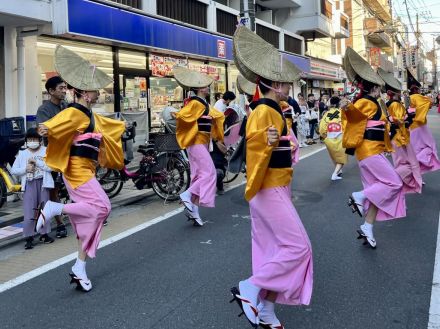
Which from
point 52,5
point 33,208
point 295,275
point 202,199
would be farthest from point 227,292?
point 52,5

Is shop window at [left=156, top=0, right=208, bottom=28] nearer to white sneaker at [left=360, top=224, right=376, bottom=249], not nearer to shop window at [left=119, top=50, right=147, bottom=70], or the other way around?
shop window at [left=119, top=50, right=147, bottom=70]

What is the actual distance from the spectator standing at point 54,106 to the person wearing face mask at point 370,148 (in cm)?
335

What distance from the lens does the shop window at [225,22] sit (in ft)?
60.2

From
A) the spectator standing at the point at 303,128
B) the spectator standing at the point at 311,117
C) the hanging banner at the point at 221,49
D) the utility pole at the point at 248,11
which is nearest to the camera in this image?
the utility pole at the point at 248,11

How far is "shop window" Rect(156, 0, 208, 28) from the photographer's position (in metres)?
15.3

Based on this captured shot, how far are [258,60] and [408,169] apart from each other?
4854 millimetres

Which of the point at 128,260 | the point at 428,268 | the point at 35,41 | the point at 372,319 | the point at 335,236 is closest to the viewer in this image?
the point at 372,319

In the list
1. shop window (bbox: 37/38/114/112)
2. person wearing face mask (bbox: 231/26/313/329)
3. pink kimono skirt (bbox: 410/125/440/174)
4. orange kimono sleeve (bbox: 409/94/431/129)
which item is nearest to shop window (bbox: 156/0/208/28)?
shop window (bbox: 37/38/114/112)

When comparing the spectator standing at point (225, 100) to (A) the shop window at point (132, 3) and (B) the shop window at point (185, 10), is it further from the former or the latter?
(B) the shop window at point (185, 10)

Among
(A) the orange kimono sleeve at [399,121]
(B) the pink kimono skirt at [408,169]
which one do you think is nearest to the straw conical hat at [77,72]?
(A) the orange kimono sleeve at [399,121]

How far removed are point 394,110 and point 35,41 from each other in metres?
7.73

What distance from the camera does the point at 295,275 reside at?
3.27m

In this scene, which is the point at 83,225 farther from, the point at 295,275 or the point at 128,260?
the point at 295,275

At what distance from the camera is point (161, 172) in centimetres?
818
